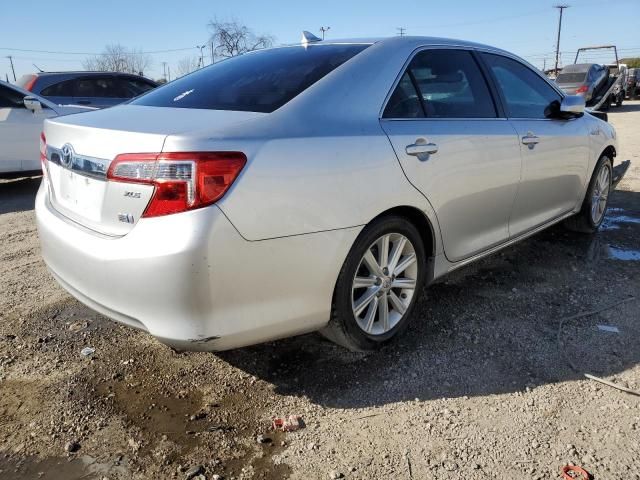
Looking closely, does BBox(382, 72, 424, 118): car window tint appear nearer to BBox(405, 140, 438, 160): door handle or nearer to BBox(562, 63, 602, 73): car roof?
BBox(405, 140, 438, 160): door handle

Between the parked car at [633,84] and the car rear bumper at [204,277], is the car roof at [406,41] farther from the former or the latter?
the parked car at [633,84]

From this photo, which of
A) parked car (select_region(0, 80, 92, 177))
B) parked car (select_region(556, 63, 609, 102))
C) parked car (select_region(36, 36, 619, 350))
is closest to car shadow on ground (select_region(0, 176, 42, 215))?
parked car (select_region(0, 80, 92, 177))

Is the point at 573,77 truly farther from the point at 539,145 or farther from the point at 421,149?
the point at 421,149

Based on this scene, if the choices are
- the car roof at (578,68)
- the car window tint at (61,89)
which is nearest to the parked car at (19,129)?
the car window tint at (61,89)

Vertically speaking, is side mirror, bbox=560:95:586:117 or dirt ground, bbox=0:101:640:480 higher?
side mirror, bbox=560:95:586:117

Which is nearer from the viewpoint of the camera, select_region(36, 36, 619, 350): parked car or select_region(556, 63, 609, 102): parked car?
select_region(36, 36, 619, 350): parked car

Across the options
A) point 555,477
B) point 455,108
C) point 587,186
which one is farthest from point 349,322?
point 587,186

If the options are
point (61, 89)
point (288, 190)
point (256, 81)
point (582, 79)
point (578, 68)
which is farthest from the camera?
point (578, 68)

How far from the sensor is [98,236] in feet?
7.51

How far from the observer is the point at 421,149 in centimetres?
280

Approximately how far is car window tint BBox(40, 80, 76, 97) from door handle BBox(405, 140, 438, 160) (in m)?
8.55

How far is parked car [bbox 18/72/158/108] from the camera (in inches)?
363

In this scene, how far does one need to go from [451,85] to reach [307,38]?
0.96m

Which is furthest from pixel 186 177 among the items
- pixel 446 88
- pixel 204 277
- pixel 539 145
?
pixel 539 145
